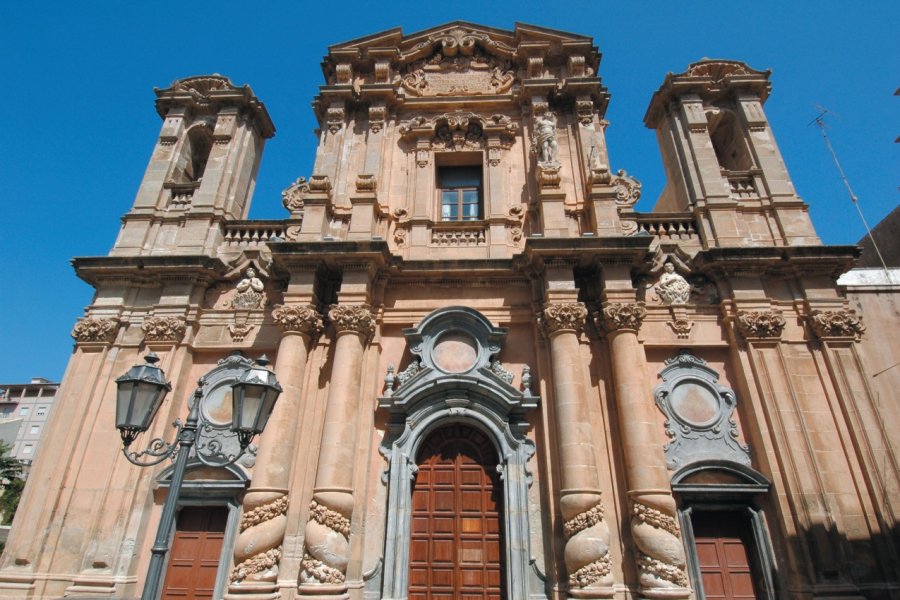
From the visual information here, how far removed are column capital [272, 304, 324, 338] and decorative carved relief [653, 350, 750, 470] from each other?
6.94 metres

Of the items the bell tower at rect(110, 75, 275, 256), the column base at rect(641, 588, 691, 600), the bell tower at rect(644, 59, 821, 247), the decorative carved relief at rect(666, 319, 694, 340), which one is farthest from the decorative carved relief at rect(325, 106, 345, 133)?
the column base at rect(641, 588, 691, 600)

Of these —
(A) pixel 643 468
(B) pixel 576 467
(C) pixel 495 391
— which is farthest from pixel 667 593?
(C) pixel 495 391

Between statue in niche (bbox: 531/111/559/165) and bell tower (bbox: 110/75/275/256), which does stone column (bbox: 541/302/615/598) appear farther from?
bell tower (bbox: 110/75/275/256)

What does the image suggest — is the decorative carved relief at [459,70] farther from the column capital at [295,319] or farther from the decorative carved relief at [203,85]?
the column capital at [295,319]

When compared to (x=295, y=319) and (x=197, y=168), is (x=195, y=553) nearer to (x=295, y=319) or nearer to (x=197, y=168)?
(x=295, y=319)

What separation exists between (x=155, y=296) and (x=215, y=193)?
2982mm

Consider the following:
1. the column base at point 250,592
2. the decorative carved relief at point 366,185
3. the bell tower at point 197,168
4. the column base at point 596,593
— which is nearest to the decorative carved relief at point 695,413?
the column base at point 596,593

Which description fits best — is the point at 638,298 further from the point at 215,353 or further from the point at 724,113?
the point at 215,353

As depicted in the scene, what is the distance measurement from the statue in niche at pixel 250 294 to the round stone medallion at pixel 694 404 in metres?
8.87

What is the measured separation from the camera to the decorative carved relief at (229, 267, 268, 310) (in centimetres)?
1123

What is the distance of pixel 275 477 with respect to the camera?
8.77m

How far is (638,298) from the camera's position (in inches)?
426

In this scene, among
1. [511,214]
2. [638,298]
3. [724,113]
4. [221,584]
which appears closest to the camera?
[221,584]

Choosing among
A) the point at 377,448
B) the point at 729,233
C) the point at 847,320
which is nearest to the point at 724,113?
the point at 729,233
